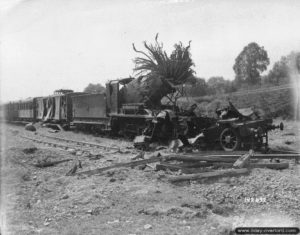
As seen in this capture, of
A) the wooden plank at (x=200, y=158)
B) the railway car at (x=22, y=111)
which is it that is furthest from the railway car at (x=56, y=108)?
the wooden plank at (x=200, y=158)

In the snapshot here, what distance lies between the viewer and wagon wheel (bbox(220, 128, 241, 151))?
9.73m

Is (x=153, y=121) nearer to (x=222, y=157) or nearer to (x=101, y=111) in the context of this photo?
(x=101, y=111)

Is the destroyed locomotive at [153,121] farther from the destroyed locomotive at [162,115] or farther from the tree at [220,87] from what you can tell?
the tree at [220,87]

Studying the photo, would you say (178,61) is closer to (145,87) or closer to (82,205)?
(145,87)

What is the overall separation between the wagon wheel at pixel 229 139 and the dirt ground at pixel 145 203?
2.81m

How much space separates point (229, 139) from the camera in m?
9.94

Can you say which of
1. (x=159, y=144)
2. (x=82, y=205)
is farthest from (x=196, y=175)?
(x=159, y=144)

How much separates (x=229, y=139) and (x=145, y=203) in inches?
199

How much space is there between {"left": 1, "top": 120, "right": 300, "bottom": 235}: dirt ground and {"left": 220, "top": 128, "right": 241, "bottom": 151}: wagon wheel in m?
2.81

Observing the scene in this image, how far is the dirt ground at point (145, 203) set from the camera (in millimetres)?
4465

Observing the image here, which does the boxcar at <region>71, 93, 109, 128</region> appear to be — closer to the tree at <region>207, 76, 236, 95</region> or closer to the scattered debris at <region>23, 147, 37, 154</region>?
the scattered debris at <region>23, 147, 37, 154</region>

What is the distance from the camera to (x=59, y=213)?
5.18 meters

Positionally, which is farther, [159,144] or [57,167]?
[159,144]

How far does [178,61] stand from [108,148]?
381cm
